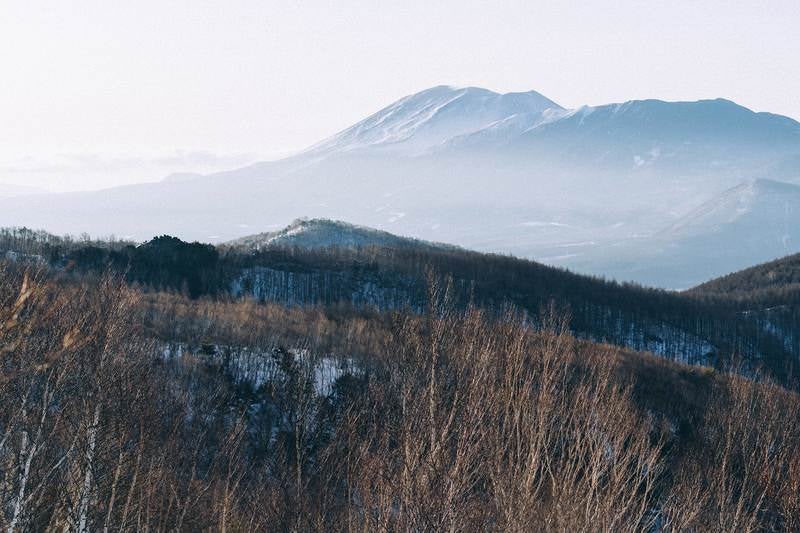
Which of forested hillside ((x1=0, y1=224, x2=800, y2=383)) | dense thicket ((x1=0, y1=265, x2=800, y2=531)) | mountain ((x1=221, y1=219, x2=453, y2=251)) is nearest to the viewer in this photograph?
dense thicket ((x1=0, y1=265, x2=800, y2=531))

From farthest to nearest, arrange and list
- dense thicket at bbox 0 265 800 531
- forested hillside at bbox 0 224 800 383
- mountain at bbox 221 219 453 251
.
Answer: mountain at bbox 221 219 453 251, forested hillside at bbox 0 224 800 383, dense thicket at bbox 0 265 800 531

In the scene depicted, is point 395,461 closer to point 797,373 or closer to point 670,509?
point 670,509

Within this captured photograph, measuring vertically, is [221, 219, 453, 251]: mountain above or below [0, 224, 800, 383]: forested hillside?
above

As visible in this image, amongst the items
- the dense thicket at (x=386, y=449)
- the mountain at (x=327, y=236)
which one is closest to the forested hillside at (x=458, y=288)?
the mountain at (x=327, y=236)

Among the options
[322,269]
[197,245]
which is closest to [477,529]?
[197,245]

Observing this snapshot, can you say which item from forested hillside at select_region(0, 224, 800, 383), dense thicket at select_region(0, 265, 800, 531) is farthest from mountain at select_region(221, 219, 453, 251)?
dense thicket at select_region(0, 265, 800, 531)

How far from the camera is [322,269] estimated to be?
367 ft

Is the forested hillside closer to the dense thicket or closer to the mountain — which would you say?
the mountain

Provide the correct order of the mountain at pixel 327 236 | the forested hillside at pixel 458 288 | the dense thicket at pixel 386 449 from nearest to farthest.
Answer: the dense thicket at pixel 386 449, the forested hillside at pixel 458 288, the mountain at pixel 327 236

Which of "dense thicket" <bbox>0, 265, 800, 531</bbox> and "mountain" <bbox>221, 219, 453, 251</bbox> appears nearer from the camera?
"dense thicket" <bbox>0, 265, 800, 531</bbox>

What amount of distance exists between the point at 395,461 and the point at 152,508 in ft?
16.7

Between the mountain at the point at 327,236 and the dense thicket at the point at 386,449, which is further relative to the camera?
the mountain at the point at 327,236

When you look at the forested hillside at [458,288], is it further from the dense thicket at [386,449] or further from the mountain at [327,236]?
the dense thicket at [386,449]

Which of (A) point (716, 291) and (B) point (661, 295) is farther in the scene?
(A) point (716, 291)
